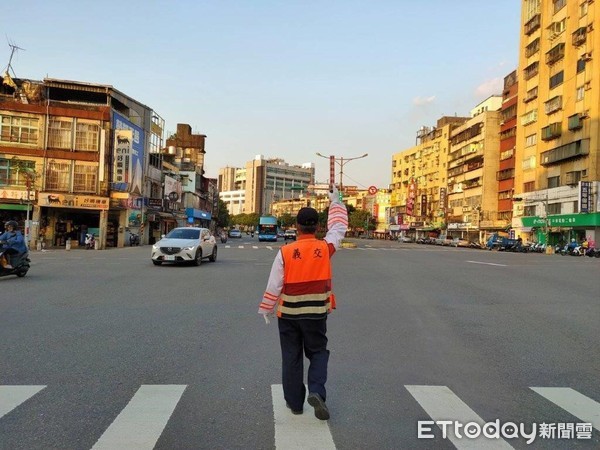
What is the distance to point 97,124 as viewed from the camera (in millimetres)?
38094

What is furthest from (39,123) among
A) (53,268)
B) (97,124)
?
(53,268)

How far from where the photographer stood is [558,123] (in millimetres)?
55344

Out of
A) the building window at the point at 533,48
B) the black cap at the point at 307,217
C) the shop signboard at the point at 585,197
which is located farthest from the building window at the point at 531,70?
the black cap at the point at 307,217

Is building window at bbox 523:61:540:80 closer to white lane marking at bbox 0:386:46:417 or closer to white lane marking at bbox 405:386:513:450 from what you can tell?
white lane marking at bbox 405:386:513:450

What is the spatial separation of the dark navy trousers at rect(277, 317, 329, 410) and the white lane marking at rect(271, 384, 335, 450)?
12 centimetres

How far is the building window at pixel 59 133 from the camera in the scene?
37.4 metres

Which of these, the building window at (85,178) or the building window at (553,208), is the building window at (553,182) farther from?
the building window at (85,178)

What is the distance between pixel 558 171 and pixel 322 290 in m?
58.4

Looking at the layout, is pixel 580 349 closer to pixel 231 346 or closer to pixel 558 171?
pixel 231 346

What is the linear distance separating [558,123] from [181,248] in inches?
1915

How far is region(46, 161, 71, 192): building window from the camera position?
3725cm

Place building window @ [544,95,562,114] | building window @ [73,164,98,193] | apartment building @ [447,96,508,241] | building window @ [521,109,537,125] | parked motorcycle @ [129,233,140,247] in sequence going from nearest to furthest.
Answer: building window @ [73,164,98,193]
parked motorcycle @ [129,233,140,247]
building window @ [544,95,562,114]
building window @ [521,109,537,125]
apartment building @ [447,96,508,241]

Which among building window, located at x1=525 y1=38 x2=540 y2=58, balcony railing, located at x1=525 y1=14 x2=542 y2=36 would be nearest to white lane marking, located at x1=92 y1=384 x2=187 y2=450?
building window, located at x1=525 y1=38 x2=540 y2=58

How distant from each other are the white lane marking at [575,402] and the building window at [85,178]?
1467 inches
